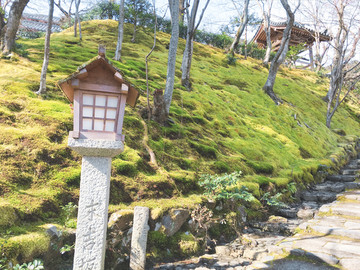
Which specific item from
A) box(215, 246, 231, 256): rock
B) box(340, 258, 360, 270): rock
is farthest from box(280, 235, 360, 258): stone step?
box(215, 246, 231, 256): rock

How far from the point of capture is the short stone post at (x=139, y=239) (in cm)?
406

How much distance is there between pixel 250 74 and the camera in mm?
19016

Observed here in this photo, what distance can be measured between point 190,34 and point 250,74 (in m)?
8.88

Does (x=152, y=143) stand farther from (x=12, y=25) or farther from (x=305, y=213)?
(x=12, y=25)

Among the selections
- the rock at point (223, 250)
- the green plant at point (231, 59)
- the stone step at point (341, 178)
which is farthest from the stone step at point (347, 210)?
the green plant at point (231, 59)

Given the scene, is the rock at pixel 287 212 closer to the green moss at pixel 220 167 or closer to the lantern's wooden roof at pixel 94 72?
the green moss at pixel 220 167

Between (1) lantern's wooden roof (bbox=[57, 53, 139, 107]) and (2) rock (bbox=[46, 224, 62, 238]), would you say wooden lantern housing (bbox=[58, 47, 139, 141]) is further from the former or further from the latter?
(2) rock (bbox=[46, 224, 62, 238])

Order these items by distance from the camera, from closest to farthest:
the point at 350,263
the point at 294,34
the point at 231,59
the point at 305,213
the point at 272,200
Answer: the point at 350,263, the point at 272,200, the point at 305,213, the point at 231,59, the point at 294,34

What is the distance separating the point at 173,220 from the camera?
4816 mm

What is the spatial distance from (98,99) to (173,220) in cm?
265

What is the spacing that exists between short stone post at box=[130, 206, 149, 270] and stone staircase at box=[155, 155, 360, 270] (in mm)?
459

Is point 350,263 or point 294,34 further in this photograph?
point 294,34

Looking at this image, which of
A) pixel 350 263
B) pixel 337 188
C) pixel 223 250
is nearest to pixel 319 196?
pixel 337 188

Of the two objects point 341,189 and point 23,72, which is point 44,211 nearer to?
point 23,72
